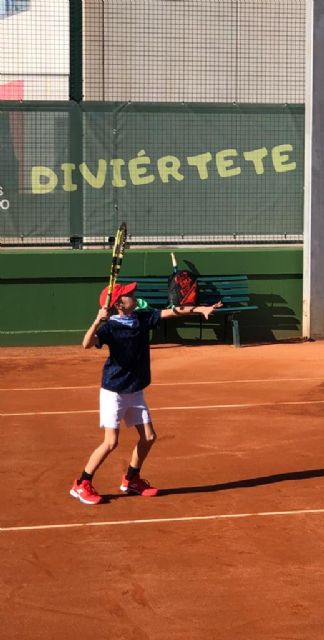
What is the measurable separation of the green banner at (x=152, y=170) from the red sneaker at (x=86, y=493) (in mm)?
9398

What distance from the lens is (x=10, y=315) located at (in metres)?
17.2

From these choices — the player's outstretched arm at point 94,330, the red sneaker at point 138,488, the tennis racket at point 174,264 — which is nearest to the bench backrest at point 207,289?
the tennis racket at point 174,264

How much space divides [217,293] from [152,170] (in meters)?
2.36

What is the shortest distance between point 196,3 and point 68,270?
16.5 ft

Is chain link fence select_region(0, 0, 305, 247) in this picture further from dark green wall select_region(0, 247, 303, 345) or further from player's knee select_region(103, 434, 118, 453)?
player's knee select_region(103, 434, 118, 453)

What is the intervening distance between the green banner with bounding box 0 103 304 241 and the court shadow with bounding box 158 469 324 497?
29.3 feet

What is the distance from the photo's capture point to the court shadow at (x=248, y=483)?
9.12 m

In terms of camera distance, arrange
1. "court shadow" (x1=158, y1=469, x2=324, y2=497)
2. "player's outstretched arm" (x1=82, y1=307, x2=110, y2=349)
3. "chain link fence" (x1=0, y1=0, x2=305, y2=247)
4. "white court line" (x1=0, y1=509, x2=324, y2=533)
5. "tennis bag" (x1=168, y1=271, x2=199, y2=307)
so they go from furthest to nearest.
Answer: "chain link fence" (x1=0, y1=0, x2=305, y2=247)
"tennis bag" (x1=168, y1=271, x2=199, y2=307)
"court shadow" (x1=158, y1=469, x2=324, y2=497)
"player's outstretched arm" (x1=82, y1=307, x2=110, y2=349)
"white court line" (x1=0, y1=509, x2=324, y2=533)

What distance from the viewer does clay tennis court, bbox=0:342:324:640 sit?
6.45m

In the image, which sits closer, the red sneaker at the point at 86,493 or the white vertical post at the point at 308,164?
the red sneaker at the point at 86,493

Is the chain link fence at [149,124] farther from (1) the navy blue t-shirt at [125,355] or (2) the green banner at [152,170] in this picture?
(1) the navy blue t-shirt at [125,355]

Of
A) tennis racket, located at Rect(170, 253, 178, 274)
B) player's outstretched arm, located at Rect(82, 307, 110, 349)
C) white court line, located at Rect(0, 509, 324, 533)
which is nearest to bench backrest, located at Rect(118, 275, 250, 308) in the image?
tennis racket, located at Rect(170, 253, 178, 274)

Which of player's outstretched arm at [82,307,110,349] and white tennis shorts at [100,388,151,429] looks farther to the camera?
white tennis shorts at [100,388,151,429]

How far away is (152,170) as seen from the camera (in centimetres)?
1795
